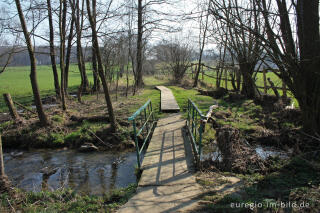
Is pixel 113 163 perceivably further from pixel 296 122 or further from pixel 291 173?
pixel 296 122

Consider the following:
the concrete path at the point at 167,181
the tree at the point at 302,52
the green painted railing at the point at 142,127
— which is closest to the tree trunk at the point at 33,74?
the green painted railing at the point at 142,127

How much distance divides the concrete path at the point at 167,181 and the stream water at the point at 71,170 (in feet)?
2.72

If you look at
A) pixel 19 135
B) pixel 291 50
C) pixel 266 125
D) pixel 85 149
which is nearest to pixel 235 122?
pixel 266 125

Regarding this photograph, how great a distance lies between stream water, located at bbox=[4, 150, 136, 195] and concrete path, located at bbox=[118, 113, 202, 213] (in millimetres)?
828

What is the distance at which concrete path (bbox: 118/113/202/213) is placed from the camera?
317 cm

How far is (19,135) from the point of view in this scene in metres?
8.12

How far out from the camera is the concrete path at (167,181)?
3172mm

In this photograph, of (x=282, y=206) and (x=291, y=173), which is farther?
(x=291, y=173)

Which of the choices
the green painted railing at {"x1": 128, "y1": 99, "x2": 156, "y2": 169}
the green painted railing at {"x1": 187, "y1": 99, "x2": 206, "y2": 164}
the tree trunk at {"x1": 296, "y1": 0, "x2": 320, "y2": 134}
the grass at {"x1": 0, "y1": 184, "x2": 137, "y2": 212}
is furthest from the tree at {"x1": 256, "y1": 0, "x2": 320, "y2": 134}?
the grass at {"x1": 0, "y1": 184, "x2": 137, "y2": 212}

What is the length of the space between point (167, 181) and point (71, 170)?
3.09 metres

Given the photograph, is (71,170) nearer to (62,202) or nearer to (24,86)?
(62,202)

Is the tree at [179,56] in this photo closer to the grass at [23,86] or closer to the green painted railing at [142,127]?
the grass at [23,86]

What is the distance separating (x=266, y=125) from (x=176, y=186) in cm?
529

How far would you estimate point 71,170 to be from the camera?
18.7 feet
